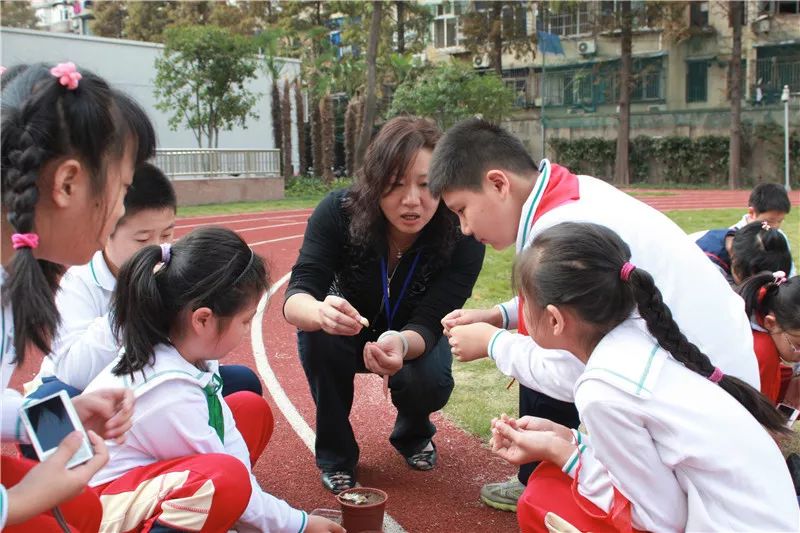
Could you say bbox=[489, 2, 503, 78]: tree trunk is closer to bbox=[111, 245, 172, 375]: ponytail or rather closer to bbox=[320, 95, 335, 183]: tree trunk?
bbox=[320, 95, 335, 183]: tree trunk

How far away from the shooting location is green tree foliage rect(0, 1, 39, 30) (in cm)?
3584

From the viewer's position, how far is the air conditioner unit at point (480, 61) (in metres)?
32.5

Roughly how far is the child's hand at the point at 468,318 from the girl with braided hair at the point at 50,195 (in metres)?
1.46

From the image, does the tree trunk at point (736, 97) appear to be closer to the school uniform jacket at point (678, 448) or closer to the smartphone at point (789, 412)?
the smartphone at point (789, 412)

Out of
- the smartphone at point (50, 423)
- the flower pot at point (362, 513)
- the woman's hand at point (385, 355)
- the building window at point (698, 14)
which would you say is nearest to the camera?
the smartphone at point (50, 423)

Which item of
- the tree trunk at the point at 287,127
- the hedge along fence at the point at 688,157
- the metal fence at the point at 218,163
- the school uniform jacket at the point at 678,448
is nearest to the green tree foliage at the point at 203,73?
the metal fence at the point at 218,163

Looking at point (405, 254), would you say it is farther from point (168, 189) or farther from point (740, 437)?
point (740, 437)

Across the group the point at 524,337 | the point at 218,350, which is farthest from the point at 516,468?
the point at 218,350

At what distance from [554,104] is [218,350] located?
3242 cm

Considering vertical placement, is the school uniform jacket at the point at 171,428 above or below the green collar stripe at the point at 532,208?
below

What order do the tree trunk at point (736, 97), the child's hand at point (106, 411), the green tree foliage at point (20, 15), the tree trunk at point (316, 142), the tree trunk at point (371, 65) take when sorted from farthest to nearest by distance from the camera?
the green tree foliage at point (20, 15) → the tree trunk at point (316, 142) → the tree trunk at point (736, 97) → the tree trunk at point (371, 65) → the child's hand at point (106, 411)

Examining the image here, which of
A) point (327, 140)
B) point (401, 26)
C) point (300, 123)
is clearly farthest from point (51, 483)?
point (401, 26)

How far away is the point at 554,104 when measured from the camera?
1319 inches

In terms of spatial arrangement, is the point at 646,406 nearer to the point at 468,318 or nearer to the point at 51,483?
the point at 468,318
